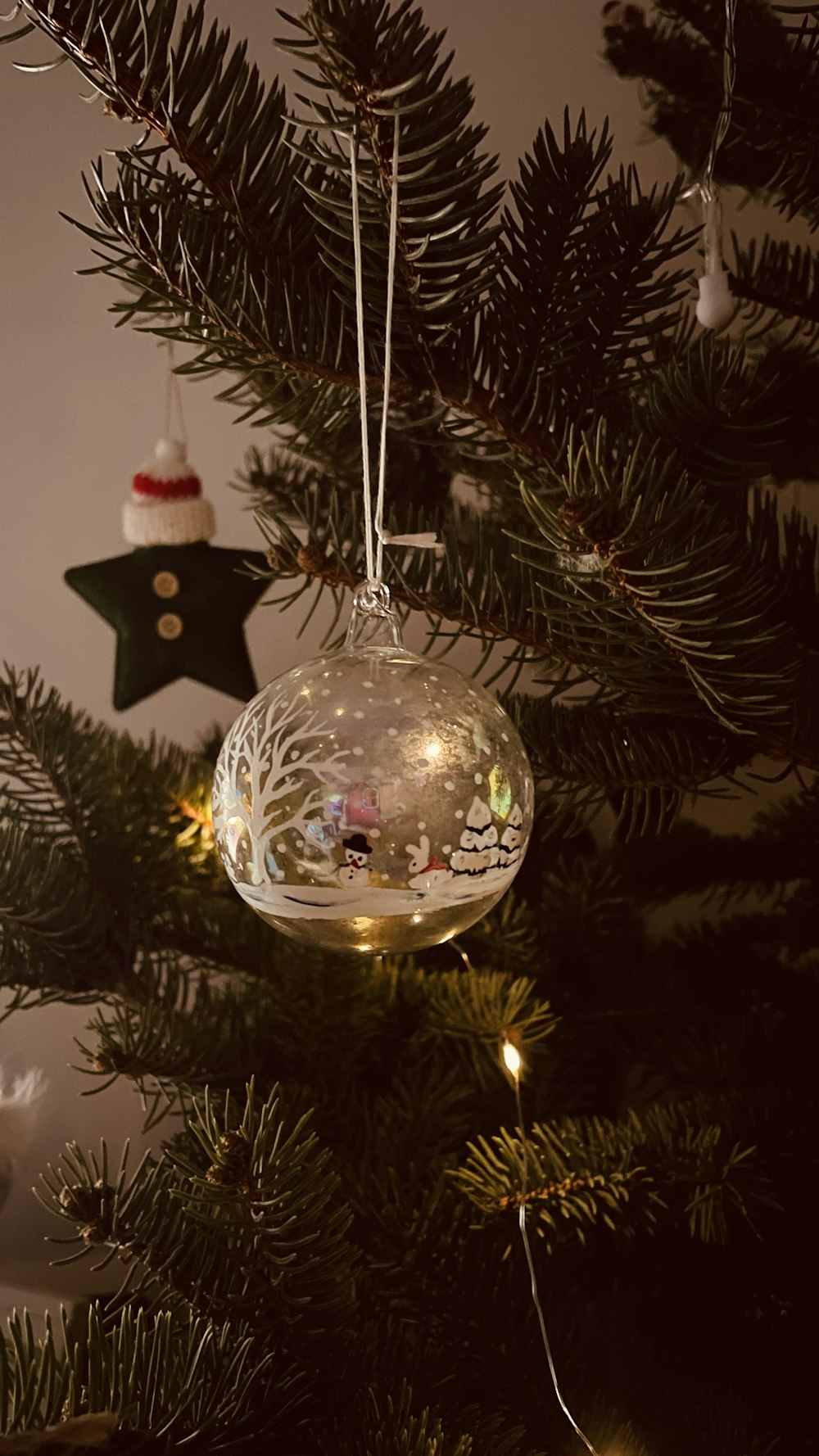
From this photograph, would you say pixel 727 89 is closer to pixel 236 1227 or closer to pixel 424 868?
pixel 424 868

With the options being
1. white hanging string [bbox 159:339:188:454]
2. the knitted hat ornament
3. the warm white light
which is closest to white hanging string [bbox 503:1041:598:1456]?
the warm white light

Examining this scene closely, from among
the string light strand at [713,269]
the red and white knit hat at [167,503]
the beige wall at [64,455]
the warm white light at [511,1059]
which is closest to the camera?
the string light strand at [713,269]

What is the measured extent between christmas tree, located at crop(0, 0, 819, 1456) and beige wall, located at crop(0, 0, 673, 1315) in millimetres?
335

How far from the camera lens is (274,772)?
0.39m

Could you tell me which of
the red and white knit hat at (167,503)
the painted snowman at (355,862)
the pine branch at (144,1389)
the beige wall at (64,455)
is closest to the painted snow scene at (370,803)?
the painted snowman at (355,862)

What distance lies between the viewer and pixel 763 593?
17.7 inches

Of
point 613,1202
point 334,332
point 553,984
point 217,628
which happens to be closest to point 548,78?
point 217,628

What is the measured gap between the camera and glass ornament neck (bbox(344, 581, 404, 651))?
44 centimetres

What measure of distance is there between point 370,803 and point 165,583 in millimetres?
667

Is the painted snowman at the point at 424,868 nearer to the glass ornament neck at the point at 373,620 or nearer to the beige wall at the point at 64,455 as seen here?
the glass ornament neck at the point at 373,620

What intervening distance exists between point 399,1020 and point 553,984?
0.12 m

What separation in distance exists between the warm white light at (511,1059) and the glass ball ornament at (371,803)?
9.3 inches

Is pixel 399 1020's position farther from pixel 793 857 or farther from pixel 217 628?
pixel 217 628

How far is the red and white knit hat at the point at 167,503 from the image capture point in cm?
93
